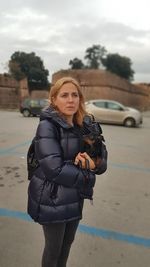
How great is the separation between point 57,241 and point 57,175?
56 cm

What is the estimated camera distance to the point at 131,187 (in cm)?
554

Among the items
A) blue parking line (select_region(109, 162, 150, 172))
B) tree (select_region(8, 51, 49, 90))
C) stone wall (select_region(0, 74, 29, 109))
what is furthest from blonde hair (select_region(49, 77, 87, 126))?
tree (select_region(8, 51, 49, 90))

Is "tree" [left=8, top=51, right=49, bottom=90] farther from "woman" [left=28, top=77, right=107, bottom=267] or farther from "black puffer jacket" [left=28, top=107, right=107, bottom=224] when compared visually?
"black puffer jacket" [left=28, top=107, right=107, bottom=224]

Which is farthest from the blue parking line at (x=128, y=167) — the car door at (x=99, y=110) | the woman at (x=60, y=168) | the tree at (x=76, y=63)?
the tree at (x=76, y=63)

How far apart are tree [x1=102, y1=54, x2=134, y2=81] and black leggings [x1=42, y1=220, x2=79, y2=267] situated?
64.3 metres

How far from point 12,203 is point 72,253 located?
158cm

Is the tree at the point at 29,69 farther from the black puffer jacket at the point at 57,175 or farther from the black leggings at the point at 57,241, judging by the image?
the black puffer jacket at the point at 57,175

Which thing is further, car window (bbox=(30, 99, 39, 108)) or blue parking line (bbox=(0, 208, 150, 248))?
car window (bbox=(30, 99, 39, 108))

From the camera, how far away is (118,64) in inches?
2562

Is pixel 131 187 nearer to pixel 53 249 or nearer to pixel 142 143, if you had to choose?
pixel 53 249

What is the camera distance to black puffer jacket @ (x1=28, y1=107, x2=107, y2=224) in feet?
6.66

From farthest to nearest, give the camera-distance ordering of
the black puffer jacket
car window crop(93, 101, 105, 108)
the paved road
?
1. car window crop(93, 101, 105, 108)
2. the paved road
3. the black puffer jacket

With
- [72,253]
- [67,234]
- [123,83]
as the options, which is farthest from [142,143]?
[123,83]

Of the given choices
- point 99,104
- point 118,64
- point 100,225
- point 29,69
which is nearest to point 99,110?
point 99,104
